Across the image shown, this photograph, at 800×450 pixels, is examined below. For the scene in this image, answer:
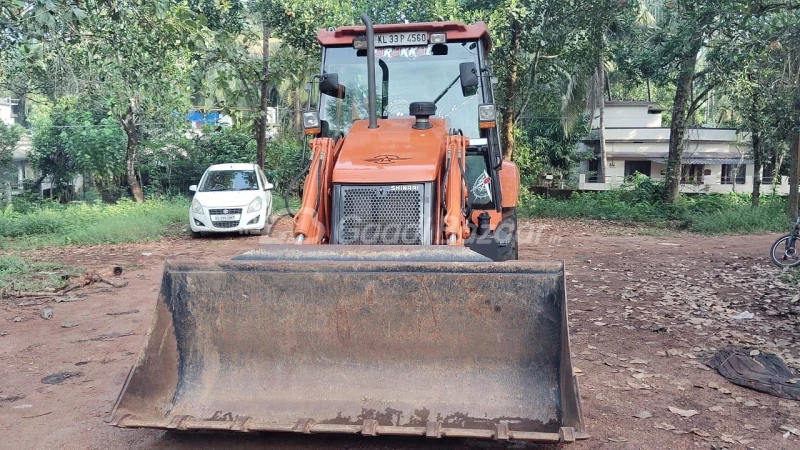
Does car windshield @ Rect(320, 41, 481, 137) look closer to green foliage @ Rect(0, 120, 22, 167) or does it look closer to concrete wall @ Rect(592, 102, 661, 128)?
green foliage @ Rect(0, 120, 22, 167)

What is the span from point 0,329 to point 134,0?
401cm

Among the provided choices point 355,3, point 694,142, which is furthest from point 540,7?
point 694,142

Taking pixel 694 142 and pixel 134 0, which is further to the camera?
pixel 694 142

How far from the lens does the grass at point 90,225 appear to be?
14734 mm

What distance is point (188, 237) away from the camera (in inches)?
598

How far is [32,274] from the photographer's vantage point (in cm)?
1033

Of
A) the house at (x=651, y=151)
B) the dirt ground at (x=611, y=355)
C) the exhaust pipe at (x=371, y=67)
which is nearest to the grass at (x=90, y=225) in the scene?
the dirt ground at (x=611, y=355)

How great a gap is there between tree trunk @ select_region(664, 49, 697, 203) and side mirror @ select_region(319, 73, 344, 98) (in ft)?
41.6

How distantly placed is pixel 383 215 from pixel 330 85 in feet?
5.81

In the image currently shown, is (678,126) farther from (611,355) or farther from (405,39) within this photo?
(611,355)

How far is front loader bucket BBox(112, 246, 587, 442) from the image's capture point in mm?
3881

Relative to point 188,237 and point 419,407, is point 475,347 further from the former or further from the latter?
point 188,237

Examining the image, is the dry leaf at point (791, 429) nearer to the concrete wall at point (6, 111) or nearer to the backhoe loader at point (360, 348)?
the backhoe loader at point (360, 348)

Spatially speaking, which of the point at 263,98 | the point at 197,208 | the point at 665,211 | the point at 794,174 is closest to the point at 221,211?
the point at 197,208
